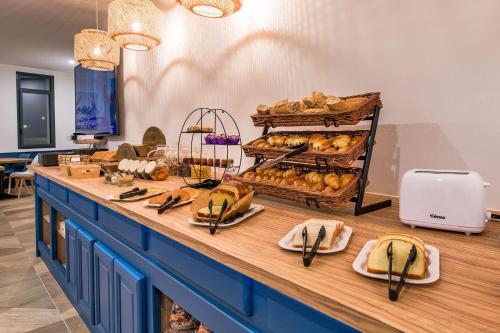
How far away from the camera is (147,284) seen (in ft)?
3.99

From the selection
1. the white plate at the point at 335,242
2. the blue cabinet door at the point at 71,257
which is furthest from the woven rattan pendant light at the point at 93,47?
the white plate at the point at 335,242

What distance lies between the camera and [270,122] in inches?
55.3

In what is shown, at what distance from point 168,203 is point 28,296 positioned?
1.87m

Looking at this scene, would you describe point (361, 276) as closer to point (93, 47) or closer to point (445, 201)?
point (445, 201)

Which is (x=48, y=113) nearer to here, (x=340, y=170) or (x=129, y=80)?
(x=129, y=80)

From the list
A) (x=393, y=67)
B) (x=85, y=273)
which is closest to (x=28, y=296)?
(x=85, y=273)

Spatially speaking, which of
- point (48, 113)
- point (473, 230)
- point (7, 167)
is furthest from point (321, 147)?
point (48, 113)

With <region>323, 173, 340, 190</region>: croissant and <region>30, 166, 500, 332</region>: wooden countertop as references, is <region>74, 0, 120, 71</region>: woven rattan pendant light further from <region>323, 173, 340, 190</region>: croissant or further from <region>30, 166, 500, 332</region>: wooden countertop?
<region>323, 173, 340, 190</region>: croissant

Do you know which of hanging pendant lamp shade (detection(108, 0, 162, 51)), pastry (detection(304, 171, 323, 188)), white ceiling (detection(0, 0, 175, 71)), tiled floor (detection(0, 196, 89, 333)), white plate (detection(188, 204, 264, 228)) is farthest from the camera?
white ceiling (detection(0, 0, 175, 71))

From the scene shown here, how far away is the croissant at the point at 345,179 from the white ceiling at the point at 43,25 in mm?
2382

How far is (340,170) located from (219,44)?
4.75 feet

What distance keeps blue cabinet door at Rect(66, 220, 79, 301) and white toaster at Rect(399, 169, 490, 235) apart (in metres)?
1.72

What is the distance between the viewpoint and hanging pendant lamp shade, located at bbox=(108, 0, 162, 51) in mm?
2129

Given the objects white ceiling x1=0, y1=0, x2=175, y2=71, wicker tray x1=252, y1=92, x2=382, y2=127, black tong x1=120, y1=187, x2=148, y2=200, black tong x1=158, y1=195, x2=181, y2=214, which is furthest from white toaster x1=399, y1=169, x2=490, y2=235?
white ceiling x1=0, y1=0, x2=175, y2=71
